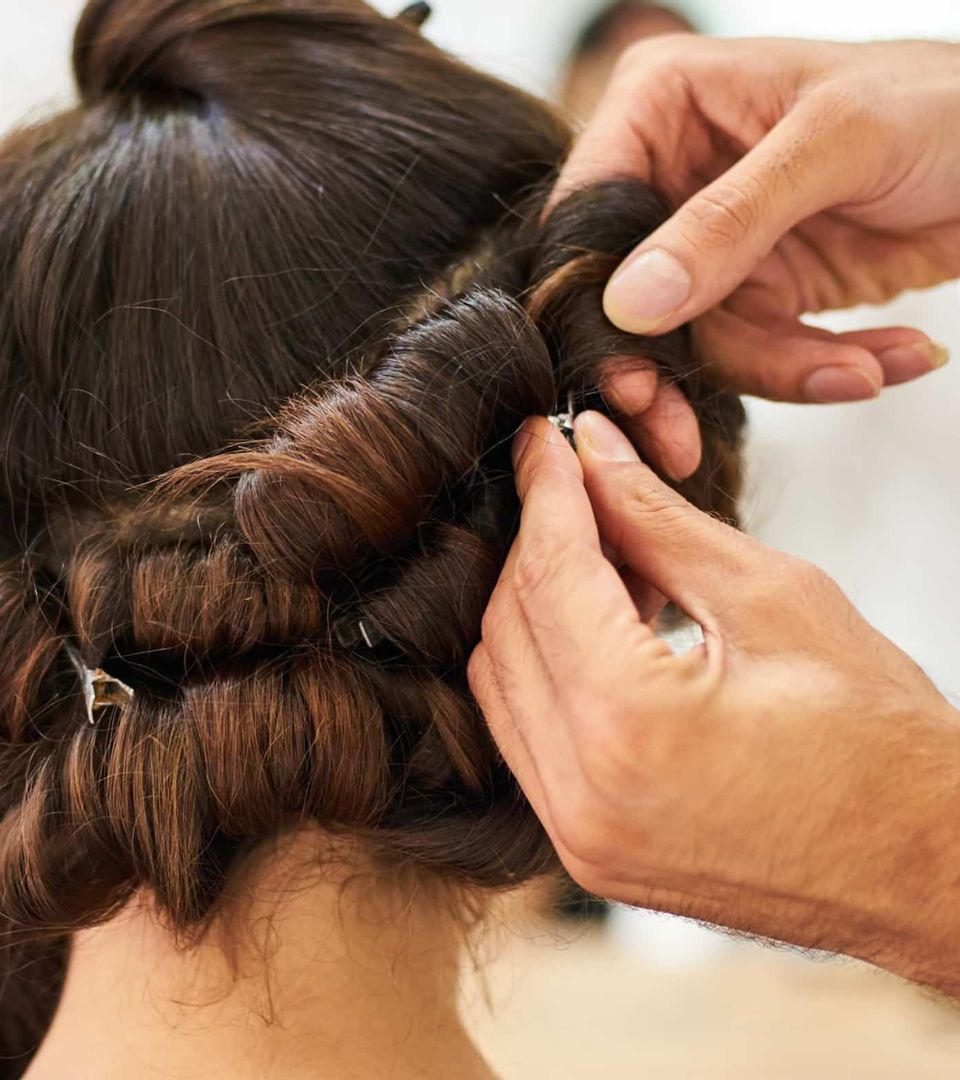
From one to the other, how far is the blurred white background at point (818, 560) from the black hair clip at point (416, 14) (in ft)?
3.19

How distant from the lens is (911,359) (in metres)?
1.23

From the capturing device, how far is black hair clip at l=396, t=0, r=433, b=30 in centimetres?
97

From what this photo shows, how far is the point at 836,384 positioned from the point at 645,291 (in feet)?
1.44

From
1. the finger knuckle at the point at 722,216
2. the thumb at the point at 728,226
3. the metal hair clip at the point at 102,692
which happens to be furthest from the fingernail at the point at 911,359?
the metal hair clip at the point at 102,692

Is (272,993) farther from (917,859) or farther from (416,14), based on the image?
(416,14)

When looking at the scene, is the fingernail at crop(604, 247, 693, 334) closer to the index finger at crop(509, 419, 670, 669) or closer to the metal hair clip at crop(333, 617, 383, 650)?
the index finger at crop(509, 419, 670, 669)

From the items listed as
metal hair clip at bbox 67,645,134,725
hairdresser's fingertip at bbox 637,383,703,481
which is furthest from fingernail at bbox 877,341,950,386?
metal hair clip at bbox 67,645,134,725

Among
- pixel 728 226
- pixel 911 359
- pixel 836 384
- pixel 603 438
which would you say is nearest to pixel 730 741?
pixel 603 438

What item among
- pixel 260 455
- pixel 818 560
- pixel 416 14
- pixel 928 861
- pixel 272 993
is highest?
pixel 416 14

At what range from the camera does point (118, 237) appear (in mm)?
Answer: 798

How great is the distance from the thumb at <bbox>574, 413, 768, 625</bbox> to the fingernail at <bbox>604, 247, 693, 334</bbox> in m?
0.10

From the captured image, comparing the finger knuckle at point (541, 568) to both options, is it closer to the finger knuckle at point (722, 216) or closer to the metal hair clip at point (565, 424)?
the metal hair clip at point (565, 424)

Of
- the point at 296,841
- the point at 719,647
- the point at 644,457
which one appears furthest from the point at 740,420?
the point at 296,841

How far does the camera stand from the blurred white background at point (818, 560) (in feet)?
6.56
